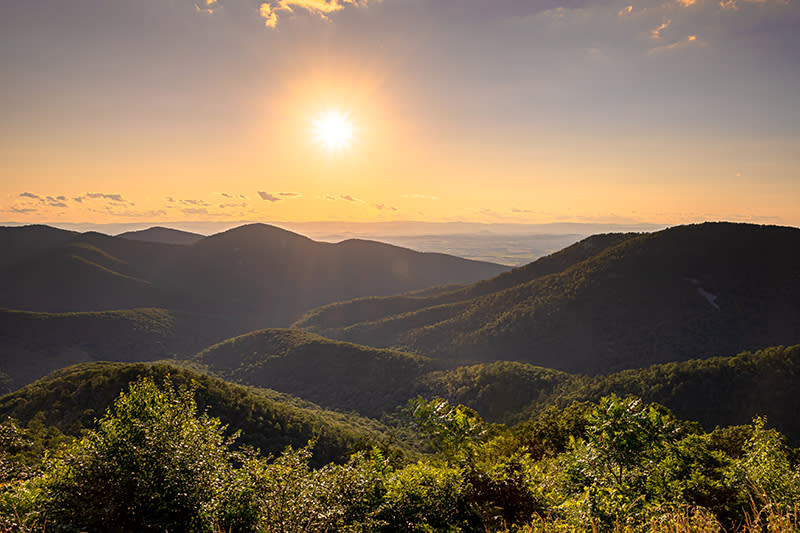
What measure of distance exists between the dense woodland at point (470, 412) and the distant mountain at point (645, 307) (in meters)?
0.74

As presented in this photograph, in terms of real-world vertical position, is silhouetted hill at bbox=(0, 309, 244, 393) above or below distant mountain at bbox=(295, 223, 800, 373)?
below

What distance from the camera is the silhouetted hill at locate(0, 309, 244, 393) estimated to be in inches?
5576

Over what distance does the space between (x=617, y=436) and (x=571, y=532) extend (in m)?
9.30

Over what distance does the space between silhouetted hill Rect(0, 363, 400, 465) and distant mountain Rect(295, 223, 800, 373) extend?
88577 millimetres

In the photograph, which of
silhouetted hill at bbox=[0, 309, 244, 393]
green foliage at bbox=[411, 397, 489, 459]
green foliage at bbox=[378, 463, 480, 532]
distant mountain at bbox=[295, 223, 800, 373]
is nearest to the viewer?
green foliage at bbox=[378, 463, 480, 532]

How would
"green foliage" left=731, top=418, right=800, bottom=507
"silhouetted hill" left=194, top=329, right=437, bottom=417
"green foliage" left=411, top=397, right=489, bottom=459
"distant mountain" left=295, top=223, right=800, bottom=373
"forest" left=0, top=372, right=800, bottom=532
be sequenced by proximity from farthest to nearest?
"silhouetted hill" left=194, top=329, right=437, bottom=417, "distant mountain" left=295, top=223, right=800, bottom=373, "green foliage" left=411, top=397, right=489, bottom=459, "green foliage" left=731, top=418, right=800, bottom=507, "forest" left=0, top=372, right=800, bottom=532

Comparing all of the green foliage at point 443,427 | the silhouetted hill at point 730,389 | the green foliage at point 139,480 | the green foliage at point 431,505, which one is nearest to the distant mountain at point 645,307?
the silhouetted hill at point 730,389

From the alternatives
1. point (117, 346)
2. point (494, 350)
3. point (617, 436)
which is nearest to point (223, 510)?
point (617, 436)

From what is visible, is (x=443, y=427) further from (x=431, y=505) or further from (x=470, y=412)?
Answer: (x=470, y=412)

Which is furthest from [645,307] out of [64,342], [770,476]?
[64,342]

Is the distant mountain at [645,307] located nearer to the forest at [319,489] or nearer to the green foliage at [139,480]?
the forest at [319,489]

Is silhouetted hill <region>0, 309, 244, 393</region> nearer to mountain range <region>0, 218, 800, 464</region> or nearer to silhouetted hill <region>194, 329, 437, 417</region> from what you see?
mountain range <region>0, 218, 800, 464</region>

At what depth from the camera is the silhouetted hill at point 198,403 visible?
57.9 m

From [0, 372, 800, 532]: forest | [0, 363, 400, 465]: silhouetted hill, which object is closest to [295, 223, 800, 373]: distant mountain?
[0, 363, 400, 465]: silhouetted hill
